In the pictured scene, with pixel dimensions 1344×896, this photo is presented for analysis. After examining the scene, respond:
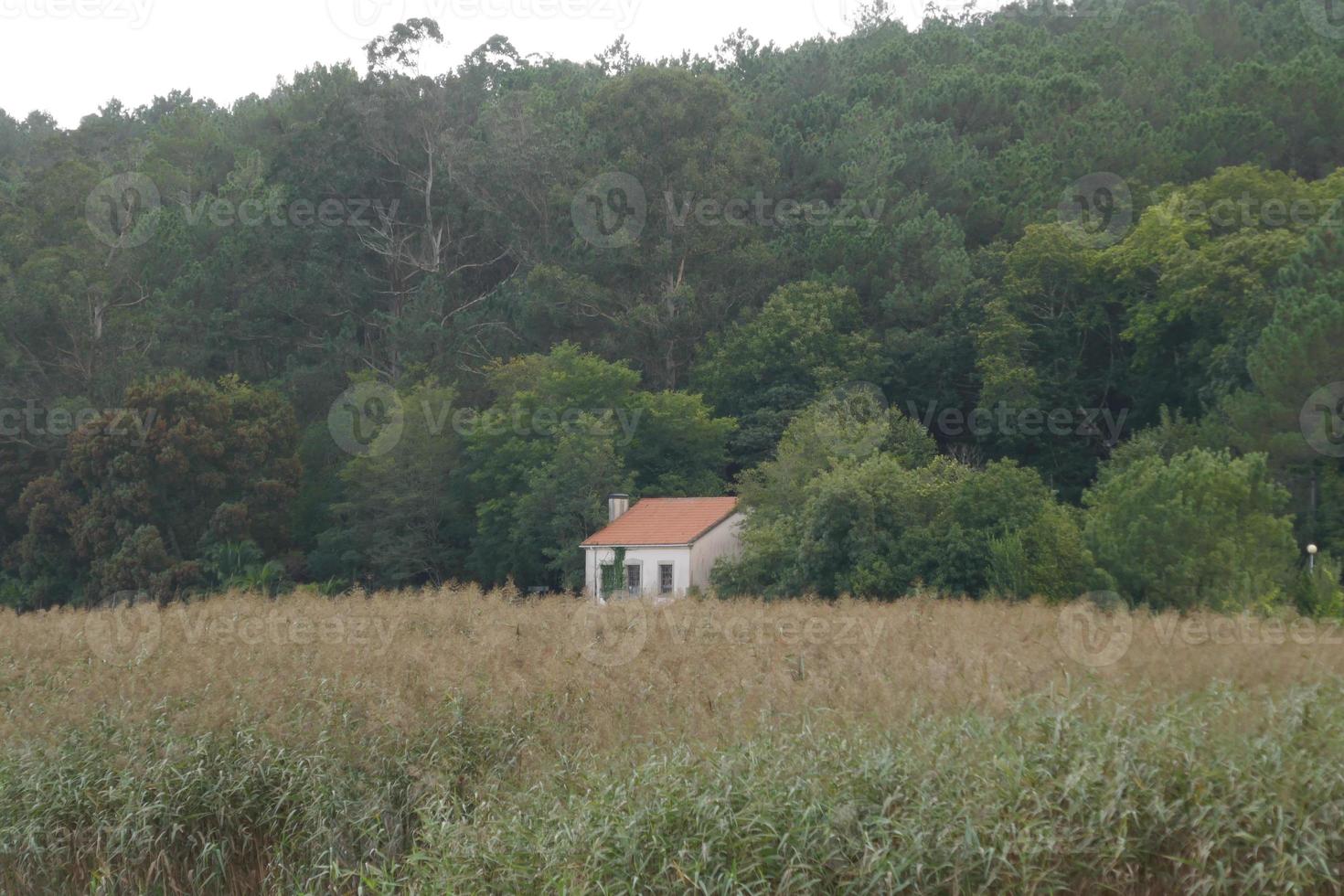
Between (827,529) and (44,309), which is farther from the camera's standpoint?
(44,309)

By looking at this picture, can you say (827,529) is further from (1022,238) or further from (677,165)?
(677,165)

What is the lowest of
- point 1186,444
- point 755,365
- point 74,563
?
point 74,563

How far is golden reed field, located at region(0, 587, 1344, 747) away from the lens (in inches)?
459

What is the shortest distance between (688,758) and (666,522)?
2692 centimetres

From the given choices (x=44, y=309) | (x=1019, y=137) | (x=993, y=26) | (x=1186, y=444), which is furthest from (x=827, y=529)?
(x=993, y=26)

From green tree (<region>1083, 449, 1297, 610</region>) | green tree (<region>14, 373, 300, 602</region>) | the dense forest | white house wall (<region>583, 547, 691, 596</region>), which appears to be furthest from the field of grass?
green tree (<region>14, 373, 300, 602</region>)

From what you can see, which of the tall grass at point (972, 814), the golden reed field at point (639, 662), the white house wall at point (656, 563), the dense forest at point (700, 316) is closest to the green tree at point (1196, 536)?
the dense forest at point (700, 316)

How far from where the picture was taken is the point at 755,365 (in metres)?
45.2

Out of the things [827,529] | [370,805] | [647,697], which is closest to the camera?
[370,805]

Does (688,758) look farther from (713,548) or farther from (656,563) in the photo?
(713,548)

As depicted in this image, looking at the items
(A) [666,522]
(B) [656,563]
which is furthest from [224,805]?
(A) [666,522]

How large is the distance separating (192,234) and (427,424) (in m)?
16.2

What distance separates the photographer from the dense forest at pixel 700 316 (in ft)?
112

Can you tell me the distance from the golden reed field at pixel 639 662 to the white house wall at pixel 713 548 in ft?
56.8
